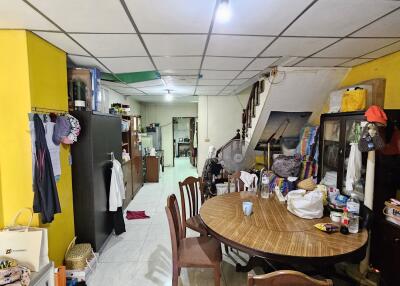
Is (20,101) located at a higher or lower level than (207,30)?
lower

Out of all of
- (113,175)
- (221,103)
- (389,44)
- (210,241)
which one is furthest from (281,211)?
(221,103)

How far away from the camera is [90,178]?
250 cm

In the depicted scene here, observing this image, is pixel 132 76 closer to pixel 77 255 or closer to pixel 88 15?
pixel 88 15

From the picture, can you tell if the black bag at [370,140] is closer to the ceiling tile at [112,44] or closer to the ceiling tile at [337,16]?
the ceiling tile at [337,16]

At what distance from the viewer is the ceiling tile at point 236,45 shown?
1.92 metres

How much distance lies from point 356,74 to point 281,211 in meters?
2.12

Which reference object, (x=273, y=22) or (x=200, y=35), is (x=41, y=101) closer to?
(x=200, y=35)

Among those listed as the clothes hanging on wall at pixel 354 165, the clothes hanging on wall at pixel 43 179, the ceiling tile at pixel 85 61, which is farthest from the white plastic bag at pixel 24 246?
the clothes hanging on wall at pixel 354 165

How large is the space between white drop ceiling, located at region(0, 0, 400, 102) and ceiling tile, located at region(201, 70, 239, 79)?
0.47m

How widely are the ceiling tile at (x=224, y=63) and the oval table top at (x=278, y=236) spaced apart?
163 centimetres

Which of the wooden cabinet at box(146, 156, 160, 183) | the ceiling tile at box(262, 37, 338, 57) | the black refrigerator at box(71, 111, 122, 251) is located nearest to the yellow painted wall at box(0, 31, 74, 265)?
the black refrigerator at box(71, 111, 122, 251)

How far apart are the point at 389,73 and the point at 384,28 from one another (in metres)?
0.93

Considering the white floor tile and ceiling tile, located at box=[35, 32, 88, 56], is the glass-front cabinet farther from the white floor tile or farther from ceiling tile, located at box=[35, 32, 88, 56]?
ceiling tile, located at box=[35, 32, 88, 56]

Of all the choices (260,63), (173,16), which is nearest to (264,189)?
(260,63)
